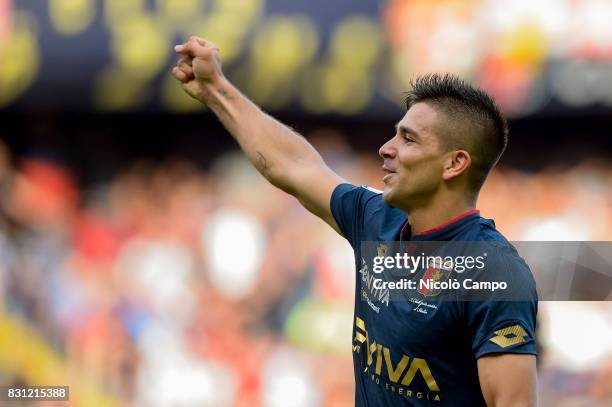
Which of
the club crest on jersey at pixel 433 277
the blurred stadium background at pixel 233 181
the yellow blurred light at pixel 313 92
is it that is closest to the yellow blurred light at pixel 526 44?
the blurred stadium background at pixel 233 181

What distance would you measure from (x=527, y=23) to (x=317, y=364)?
→ 121 inches

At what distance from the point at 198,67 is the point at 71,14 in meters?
3.31

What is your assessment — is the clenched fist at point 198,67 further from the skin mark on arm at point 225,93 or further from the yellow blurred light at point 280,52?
the yellow blurred light at point 280,52

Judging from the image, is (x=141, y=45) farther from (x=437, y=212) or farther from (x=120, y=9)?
(x=437, y=212)

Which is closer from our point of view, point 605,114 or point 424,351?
point 424,351

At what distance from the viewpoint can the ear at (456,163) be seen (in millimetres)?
3656

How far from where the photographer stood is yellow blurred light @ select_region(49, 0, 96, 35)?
23.0ft

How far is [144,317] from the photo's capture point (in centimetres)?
745

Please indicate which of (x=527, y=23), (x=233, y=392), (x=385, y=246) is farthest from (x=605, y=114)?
(x=385, y=246)

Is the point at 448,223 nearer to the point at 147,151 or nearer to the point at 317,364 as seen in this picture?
the point at 317,364

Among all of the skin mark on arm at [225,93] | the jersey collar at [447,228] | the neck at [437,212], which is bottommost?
the jersey collar at [447,228]

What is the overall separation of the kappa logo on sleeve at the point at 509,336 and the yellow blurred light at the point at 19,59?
5065 mm

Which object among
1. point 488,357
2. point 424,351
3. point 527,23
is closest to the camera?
point 488,357

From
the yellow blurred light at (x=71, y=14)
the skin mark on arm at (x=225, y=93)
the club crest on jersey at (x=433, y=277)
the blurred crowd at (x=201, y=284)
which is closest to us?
the club crest on jersey at (x=433, y=277)
